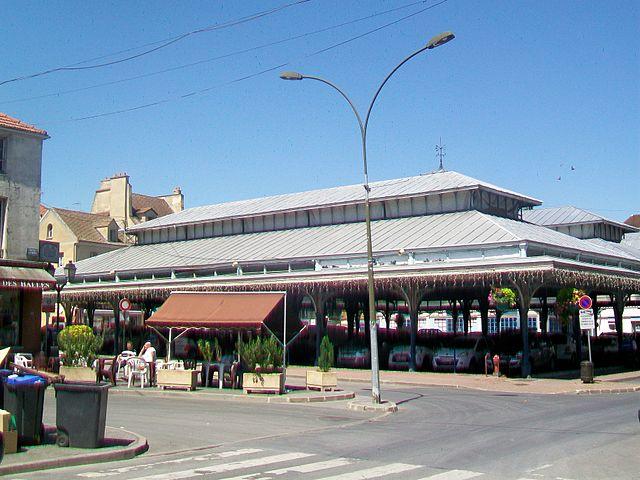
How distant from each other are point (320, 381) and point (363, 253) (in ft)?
43.1

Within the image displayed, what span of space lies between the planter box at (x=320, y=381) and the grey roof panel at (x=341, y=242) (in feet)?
39.1

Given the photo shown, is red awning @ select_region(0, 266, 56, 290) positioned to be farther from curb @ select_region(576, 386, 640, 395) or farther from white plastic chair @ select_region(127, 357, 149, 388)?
curb @ select_region(576, 386, 640, 395)

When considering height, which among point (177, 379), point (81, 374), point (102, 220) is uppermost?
point (102, 220)

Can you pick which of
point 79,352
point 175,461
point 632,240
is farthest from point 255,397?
point 632,240

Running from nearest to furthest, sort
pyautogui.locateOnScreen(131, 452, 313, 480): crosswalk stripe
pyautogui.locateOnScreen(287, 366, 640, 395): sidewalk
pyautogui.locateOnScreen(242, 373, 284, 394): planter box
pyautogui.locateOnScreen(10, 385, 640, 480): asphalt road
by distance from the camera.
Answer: pyautogui.locateOnScreen(131, 452, 313, 480): crosswalk stripe, pyautogui.locateOnScreen(10, 385, 640, 480): asphalt road, pyautogui.locateOnScreen(242, 373, 284, 394): planter box, pyautogui.locateOnScreen(287, 366, 640, 395): sidewalk

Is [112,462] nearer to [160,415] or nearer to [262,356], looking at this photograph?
[160,415]

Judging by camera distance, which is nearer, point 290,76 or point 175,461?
point 175,461

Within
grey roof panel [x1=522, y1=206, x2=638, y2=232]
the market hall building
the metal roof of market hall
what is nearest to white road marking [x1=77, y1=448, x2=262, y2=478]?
the market hall building

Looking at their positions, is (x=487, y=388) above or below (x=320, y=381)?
below

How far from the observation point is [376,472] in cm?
1080

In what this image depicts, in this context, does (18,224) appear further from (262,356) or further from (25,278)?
(262,356)

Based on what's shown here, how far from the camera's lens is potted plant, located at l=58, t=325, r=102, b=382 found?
25.6m

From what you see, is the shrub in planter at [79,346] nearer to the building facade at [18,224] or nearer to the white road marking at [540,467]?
the building facade at [18,224]

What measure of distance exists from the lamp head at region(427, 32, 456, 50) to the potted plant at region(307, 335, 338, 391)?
1011 centimetres
